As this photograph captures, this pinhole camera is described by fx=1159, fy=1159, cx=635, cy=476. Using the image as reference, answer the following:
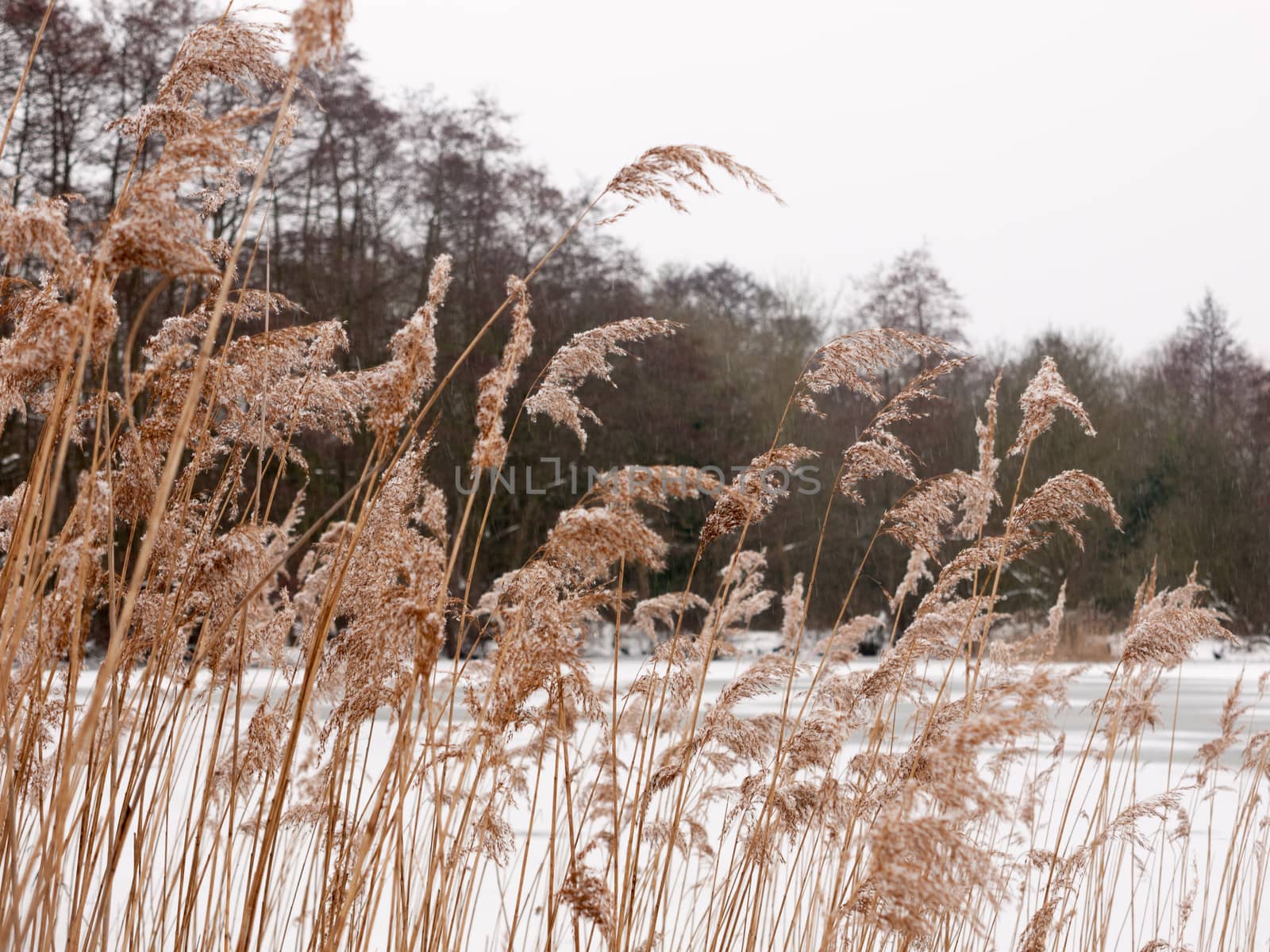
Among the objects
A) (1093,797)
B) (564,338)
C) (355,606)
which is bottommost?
(1093,797)

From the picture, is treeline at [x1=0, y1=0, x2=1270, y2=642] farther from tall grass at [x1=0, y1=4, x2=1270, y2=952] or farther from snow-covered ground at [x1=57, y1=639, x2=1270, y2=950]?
tall grass at [x1=0, y1=4, x2=1270, y2=952]

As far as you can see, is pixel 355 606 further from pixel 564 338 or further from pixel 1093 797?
pixel 564 338

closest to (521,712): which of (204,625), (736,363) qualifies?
(204,625)

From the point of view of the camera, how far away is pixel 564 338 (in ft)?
60.1

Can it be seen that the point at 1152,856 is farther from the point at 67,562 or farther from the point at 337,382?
the point at 67,562

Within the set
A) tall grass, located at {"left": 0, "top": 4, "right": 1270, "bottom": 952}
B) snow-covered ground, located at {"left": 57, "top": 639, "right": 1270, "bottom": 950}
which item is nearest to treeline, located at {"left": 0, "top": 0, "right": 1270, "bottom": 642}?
snow-covered ground, located at {"left": 57, "top": 639, "right": 1270, "bottom": 950}

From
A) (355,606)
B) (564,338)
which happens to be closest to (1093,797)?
(355,606)

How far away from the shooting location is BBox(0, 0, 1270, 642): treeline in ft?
46.7

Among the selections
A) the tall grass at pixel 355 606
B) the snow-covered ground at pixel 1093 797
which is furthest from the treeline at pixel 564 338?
the tall grass at pixel 355 606

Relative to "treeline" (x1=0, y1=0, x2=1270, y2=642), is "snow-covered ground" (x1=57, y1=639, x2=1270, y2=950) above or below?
below

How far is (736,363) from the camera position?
21281 millimetres

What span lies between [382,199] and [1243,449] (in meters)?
18.2

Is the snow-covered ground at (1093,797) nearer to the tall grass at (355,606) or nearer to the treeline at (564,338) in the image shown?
the tall grass at (355,606)

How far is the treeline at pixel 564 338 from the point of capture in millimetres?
14242
